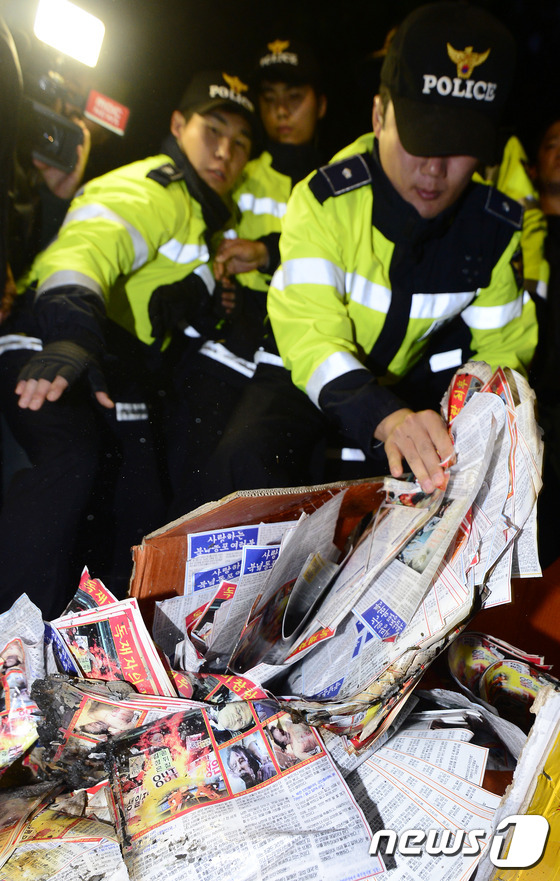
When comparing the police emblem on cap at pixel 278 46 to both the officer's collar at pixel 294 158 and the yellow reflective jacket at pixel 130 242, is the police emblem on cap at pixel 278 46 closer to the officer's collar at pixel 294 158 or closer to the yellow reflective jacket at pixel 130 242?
the officer's collar at pixel 294 158

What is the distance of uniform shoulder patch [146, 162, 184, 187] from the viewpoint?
132cm

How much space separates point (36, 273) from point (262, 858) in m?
1.15

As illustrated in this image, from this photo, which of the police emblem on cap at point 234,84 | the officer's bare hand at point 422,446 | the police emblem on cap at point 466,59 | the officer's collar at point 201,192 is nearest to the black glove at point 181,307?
the officer's collar at point 201,192

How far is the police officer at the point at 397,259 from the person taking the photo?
35.9 inches

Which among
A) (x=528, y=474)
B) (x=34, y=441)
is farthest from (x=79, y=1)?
(x=528, y=474)

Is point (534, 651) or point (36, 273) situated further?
point (36, 273)

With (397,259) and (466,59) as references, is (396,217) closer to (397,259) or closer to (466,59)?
(397,259)

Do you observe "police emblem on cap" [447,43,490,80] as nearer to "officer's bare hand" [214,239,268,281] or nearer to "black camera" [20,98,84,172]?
"officer's bare hand" [214,239,268,281]

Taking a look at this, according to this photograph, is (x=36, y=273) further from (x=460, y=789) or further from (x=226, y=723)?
(x=460, y=789)

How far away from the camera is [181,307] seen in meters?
1.37

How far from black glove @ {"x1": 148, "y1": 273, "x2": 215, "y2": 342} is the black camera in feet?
1.06

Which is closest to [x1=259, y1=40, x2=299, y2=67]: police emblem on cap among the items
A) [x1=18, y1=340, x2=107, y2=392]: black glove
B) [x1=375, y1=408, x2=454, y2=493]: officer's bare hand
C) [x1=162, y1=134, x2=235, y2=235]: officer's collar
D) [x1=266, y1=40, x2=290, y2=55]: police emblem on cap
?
[x1=266, y1=40, x2=290, y2=55]: police emblem on cap

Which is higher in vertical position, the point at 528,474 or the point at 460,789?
the point at 528,474

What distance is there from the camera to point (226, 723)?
522 millimetres
